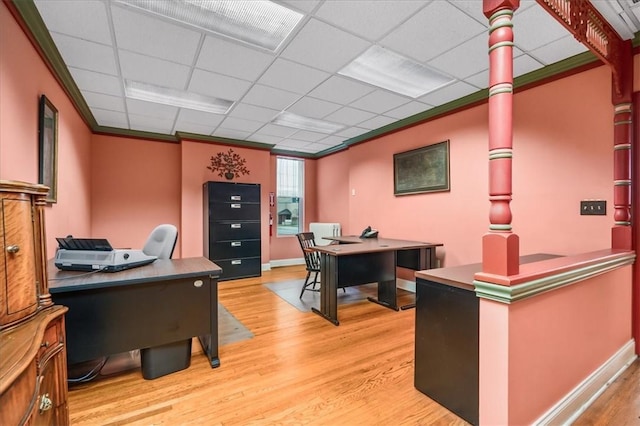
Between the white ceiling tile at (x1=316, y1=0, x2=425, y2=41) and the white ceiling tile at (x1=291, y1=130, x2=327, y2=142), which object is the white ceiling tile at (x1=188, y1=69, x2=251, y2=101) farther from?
the white ceiling tile at (x1=291, y1=130, x2=327, y2=142)

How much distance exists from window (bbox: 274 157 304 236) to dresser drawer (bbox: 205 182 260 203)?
3.87 feet

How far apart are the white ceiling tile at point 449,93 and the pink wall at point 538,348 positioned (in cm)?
226

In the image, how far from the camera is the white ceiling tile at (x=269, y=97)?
3.28 meters

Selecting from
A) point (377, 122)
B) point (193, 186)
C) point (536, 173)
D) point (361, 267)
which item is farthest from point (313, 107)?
point (193, 186)

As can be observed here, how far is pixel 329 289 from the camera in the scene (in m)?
3.27

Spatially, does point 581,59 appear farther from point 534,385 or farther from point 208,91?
point 208,91

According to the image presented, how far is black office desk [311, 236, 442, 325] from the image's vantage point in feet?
10.6

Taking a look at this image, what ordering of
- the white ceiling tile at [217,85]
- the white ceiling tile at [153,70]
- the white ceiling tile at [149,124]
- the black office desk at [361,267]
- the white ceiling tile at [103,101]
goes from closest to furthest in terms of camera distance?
the white ceiling tile at [153,70], the white ceiling tile at [217,85], the black office desk at [361,267], the white ceiling tile at [103,101], the white ceiling tile at [149,124]

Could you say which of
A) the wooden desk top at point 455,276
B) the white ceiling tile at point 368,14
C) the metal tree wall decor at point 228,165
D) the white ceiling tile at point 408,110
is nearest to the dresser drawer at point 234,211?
the metal tree wall decor at point 228,165

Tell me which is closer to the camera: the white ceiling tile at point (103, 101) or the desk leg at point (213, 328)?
the desk leg at point (213, 328)

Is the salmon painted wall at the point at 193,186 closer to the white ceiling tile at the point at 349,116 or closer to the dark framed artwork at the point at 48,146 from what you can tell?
the white ceiling tile at the point at 349,116

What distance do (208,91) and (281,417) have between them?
3.21 m

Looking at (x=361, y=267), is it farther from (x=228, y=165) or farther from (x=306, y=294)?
(x=228, y=165)

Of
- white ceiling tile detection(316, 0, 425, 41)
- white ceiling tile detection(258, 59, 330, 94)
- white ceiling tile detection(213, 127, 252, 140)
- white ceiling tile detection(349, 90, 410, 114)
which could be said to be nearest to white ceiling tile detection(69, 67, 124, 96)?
white ceiling tile detection(258, 59, 330, 94)
